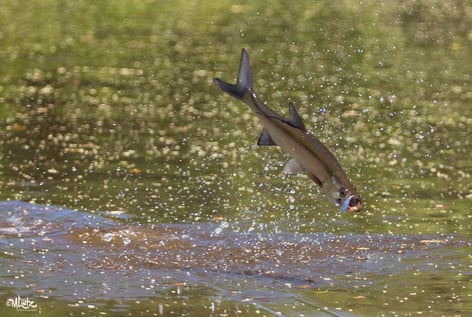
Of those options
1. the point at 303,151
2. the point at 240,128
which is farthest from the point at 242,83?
the point at 240,128

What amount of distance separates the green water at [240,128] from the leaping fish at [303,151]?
1.01 metres

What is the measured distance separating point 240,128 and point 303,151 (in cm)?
731

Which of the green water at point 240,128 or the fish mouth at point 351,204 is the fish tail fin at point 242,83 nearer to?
the fish mouth at point 351,204

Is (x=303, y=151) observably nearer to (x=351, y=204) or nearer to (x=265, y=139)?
(x=265, y=139)

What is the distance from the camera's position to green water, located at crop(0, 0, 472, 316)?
8375 millimetres

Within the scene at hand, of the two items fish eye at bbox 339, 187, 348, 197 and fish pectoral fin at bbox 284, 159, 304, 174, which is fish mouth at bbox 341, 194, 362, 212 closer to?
fish eye at bbox 339, 187, 348, 197

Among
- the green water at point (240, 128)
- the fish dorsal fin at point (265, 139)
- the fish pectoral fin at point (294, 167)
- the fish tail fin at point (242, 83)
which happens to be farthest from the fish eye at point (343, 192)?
the green water at point (240, 128)

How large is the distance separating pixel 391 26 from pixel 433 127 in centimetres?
923

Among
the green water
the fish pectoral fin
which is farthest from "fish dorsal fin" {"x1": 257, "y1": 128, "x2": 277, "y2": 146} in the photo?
the green water

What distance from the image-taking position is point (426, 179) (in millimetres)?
11984

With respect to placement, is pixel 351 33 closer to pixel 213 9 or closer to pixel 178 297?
pixel 213 9

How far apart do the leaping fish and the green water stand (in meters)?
1.01

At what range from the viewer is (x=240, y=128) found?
14.2m

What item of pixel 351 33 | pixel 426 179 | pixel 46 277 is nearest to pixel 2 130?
pixel 426 179
